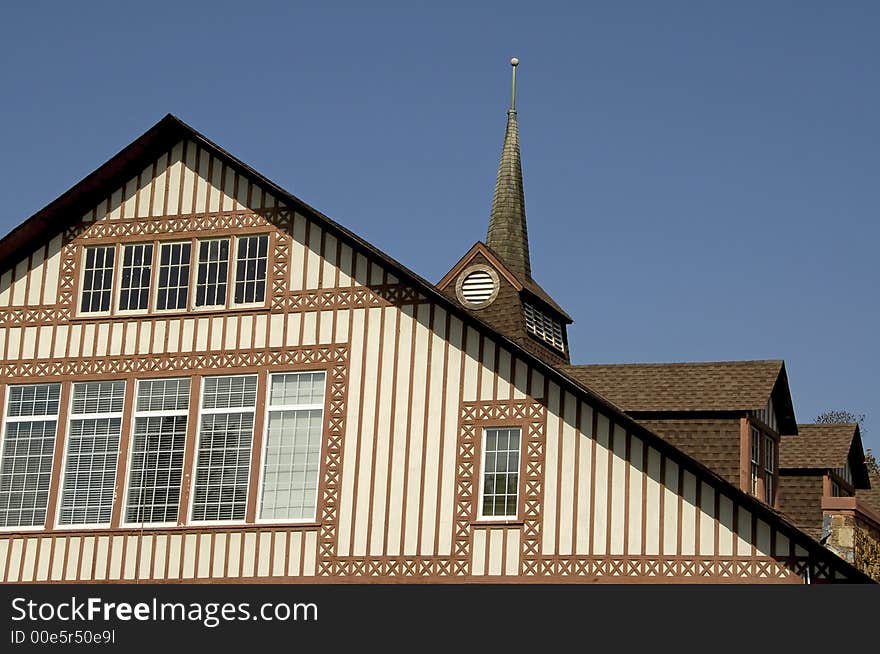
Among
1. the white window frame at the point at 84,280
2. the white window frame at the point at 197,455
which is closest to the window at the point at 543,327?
the white window frame at the point at 84,280

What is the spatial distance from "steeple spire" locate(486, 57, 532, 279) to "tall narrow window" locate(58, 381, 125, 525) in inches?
800

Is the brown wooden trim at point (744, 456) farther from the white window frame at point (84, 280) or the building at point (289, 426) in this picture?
the white window frame at point (84, 280)

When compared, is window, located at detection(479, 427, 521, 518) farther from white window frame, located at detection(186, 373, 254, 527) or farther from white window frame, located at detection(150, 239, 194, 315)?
white window frame, located at detection(150, 239, 194, 315)

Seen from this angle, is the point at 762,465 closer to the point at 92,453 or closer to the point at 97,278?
the point at 92,453

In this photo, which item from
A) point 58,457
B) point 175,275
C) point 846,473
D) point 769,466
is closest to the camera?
point 58,457

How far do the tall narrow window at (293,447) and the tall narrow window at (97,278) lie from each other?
3895mm

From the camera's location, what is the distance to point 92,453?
2702cm

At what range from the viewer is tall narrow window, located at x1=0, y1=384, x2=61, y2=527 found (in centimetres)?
2711

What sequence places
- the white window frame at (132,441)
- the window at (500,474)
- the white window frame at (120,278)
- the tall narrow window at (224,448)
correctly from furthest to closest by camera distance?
the white window frame at (120,278) < the white window frame at (132,441) < the tall narrow window at (224,448) < the window at (500,474)

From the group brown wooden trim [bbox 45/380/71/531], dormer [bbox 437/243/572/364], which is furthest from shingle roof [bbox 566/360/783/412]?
dormer [bbox 437/243/572/364]

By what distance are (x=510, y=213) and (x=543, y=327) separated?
624cm

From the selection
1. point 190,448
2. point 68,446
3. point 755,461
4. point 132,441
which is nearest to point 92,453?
point 68,446

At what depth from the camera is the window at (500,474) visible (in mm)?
24266

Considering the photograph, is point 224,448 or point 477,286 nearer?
point 224,448
